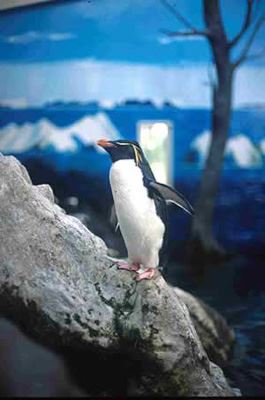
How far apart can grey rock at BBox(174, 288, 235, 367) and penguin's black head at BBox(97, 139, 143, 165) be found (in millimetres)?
557

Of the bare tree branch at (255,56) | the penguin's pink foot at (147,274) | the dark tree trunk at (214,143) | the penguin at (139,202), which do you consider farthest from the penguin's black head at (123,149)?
the bare tree branch at (255,56)

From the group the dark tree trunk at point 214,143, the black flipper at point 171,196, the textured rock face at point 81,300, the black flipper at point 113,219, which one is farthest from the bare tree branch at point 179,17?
the textured rock face at point 81,300

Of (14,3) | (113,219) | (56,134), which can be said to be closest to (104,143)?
(56,134)

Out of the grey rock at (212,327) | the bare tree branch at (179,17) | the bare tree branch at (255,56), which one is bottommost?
the grey rock at (212,327)

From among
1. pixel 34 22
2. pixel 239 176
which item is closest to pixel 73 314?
pixel 239 176

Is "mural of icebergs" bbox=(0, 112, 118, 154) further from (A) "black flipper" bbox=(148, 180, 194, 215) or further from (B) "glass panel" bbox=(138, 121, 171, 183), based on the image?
(A) "black flipper" bbox=(148, 180, 194, 215)

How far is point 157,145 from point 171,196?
21 centimetres

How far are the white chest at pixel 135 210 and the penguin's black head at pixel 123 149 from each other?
0.02 metres

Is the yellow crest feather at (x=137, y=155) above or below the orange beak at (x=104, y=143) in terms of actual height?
below

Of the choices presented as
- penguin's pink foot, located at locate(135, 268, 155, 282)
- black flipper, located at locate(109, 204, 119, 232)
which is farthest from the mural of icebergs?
penguin's pink foot, located at locate(135, 268, 155, 282)

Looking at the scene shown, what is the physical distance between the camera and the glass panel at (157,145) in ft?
7.47

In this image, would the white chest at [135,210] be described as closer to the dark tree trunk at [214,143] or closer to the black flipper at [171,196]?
the black flipper at [171,196]

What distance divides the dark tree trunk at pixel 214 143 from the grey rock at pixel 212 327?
171 mm

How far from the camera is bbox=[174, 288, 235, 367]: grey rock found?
7.67 feet
